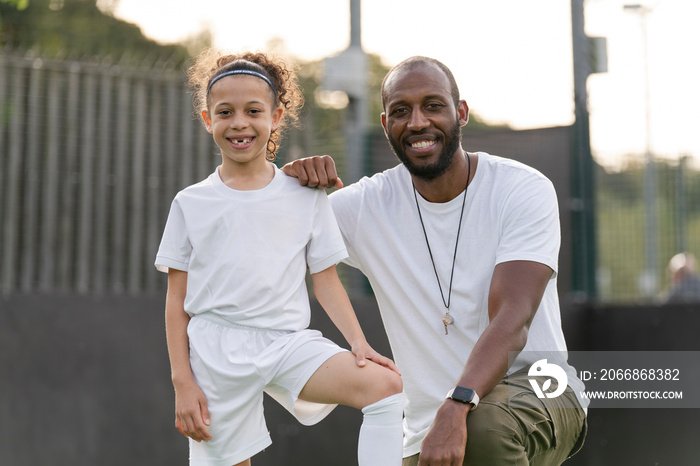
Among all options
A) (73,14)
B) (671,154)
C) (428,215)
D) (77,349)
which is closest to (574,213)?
(671,154)

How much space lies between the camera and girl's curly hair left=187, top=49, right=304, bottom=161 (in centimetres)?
315

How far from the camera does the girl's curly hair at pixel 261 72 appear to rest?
3.15 metres

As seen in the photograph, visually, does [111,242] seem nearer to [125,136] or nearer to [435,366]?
[125,136]

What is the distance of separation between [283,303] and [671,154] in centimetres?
351

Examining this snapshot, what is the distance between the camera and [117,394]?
545cm

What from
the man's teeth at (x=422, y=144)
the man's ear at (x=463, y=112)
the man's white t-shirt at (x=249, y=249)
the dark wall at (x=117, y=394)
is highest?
the man's ear at (x=463, y=112)

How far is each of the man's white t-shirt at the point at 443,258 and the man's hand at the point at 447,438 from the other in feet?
1.65

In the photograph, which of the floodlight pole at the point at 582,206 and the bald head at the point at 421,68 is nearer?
the bald head at the point at 421,68

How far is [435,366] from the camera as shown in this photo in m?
3.46

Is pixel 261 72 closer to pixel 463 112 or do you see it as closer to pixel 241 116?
pixel 241 116

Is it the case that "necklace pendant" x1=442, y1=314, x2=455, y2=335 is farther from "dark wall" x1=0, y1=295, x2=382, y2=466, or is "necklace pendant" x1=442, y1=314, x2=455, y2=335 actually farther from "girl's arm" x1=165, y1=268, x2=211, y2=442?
"dark wall" x1=0, y1=295, x2=382, y2=466

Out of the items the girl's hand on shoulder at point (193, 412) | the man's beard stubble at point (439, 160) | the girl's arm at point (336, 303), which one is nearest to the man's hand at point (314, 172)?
the girl's arm at point (336, 303)

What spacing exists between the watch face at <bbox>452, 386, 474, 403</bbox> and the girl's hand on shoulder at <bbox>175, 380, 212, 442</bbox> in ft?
2.61

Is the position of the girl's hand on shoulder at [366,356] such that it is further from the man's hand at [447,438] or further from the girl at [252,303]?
the man's hand at [447,438]
